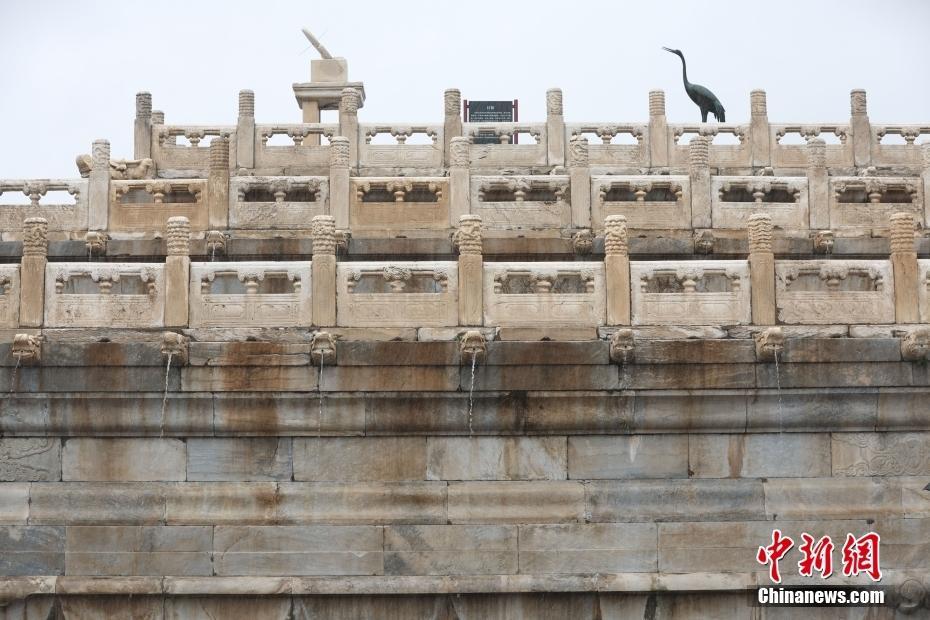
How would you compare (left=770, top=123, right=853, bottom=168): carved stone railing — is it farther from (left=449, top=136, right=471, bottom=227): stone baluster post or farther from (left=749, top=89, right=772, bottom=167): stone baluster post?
(left=449, top=136, right=471, bottom=227): stone baluster post

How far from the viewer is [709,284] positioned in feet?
76.6

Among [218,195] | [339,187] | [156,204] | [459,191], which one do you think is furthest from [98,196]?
[459,191]

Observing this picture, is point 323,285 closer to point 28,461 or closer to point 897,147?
point 28,461

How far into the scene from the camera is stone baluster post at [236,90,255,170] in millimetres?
33469

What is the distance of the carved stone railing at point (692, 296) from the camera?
23078 millimetres

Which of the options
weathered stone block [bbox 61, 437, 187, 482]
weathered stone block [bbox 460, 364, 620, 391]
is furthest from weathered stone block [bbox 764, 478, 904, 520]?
weathered stone block [bbox 61, 437, 187, 482]

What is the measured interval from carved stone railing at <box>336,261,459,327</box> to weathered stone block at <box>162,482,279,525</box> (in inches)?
89.6

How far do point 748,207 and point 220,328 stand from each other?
29.0 ft

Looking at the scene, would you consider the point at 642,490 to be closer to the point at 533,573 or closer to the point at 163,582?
the point at 533,573

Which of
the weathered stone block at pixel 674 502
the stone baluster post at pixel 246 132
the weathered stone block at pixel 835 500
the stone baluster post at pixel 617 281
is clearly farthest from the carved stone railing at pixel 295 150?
the weathered stone block at pixel 835 500

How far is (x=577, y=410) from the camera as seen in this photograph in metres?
22.5

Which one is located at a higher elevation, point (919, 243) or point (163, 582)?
point (919, 243)

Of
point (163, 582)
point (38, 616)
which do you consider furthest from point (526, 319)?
point (38, 616)

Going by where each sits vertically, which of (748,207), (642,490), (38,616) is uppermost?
(748,207)
